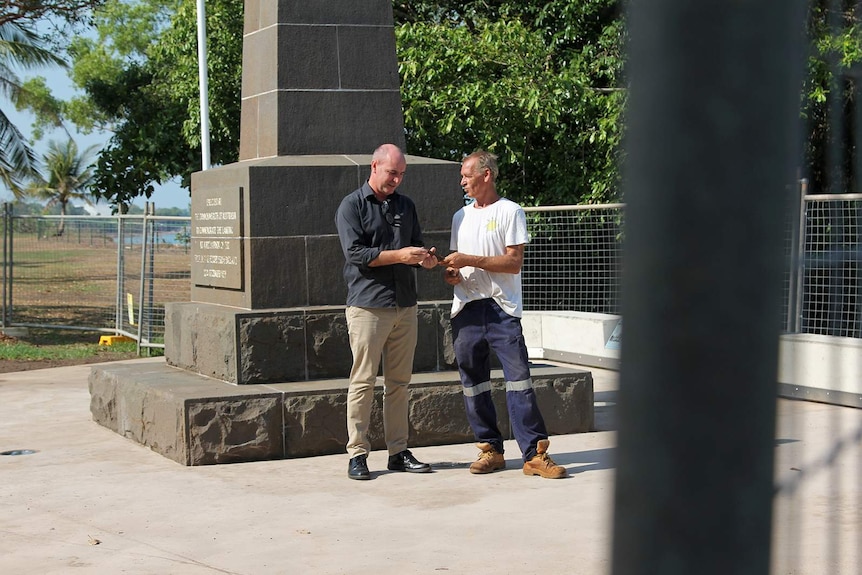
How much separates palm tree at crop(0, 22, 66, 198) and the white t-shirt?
826 inches

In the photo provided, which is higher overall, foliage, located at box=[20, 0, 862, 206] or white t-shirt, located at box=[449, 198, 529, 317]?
foliage, located at box=[20, 0, 862, 206]

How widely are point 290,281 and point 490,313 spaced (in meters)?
1.81

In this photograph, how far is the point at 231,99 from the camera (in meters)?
19.6

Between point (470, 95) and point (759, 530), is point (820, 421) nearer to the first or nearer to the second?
point (759, 530)

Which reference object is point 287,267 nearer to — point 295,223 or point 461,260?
point 295,223

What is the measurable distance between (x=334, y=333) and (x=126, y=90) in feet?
64.9

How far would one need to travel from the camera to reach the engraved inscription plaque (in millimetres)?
8148

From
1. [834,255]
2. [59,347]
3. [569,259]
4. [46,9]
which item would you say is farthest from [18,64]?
[834,255]

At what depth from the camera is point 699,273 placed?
71 centimetres

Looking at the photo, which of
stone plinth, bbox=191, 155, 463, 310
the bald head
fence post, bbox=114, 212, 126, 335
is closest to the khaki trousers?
the bald head

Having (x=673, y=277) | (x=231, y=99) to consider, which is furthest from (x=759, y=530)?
(x=231, y=99)

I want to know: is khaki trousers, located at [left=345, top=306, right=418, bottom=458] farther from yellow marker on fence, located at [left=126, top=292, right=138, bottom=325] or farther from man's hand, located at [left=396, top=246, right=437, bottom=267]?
yellow marker on fence, located at [left=126, top=292, right=138, bottom=325]

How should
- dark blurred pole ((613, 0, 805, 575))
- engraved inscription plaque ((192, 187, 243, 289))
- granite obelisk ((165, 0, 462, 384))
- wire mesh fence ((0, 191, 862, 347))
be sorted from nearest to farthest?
dark blurred pole ((613, 0, 805, 575)) → granite obelisk ((165, 0, 462, 384)) → engraved inscription plaque ((192, 187, 243, 289)) → wire mesh fence ((0, 191, 862, 347))

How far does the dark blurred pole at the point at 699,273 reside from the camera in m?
0.70
